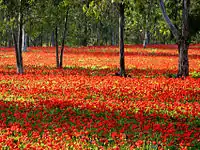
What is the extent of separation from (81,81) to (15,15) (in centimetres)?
677

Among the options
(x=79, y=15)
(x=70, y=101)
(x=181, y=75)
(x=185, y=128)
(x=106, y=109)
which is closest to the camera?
(x=185, y=128)

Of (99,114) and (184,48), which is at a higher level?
(184,48)

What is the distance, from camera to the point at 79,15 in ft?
237

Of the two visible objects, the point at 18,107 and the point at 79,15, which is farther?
the point at 79,15

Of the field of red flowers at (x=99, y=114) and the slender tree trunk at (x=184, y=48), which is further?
the slender tree trunk at (x=184, y=48)

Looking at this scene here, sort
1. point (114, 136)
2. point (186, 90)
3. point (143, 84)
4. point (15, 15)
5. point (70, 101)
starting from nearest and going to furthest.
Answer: point (114, 136) < point (70, 101) < point (186, 90) < point (143, 84) < point (15, 15)

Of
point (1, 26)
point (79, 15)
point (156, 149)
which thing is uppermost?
point (79, 15)

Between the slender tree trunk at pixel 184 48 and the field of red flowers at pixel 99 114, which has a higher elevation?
the slender tree trunk at pixel 184 48

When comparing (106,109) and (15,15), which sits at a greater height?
(15,15)

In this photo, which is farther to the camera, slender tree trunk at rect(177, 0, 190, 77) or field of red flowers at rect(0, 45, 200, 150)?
slender tree trunk at rect(177, 0, 190, 77)

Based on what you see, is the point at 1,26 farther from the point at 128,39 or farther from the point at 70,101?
the point at 128,39

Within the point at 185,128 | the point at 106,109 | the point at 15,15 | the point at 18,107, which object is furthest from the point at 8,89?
the point at 185,128

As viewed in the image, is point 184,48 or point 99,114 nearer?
point 99,114

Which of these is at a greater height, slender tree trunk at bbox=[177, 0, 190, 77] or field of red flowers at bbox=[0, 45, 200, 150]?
slender tree trunk at bbox=[177, 0, 190, 77]
